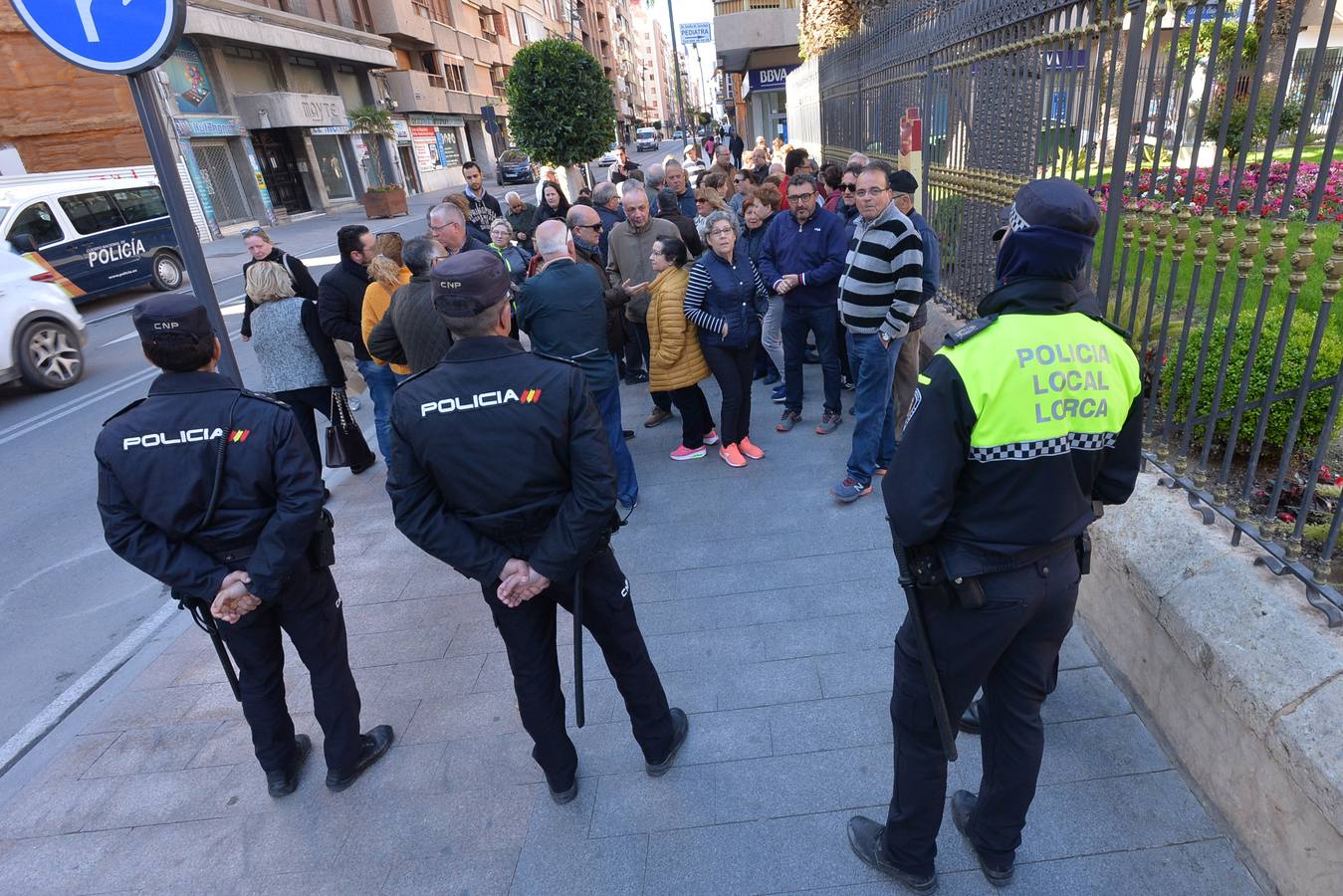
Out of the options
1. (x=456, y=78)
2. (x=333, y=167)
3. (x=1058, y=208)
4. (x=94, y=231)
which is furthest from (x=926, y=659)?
(x=456, y=78)

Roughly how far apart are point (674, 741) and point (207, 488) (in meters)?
1.92

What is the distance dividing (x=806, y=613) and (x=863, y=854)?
1389 mm

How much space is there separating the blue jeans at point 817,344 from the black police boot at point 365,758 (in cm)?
391

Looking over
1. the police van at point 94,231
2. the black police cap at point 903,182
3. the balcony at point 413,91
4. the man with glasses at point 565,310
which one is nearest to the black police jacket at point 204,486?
the man with glasses at point 565,310

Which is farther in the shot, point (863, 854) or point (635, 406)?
point (635, 406)

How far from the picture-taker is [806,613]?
3746 millimetres

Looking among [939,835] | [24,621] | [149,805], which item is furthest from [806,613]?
[24,621]

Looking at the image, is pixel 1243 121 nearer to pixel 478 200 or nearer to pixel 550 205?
pixel 550 205

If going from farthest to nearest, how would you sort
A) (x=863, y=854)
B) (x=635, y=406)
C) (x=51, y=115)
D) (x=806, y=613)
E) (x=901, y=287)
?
(x=51, y=115)
(x=635, y=406)
(x=901, y=287)
(x=806, y=613)
(x=863, y=854)

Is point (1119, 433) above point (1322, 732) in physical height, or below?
above

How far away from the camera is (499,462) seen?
7.89 feet

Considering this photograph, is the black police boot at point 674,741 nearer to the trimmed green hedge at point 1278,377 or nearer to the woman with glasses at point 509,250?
the trimmed green hedge at point 1278,377

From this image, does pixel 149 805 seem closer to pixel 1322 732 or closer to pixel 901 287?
pixel 1322 732

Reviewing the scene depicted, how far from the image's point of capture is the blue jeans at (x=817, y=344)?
573 cm
